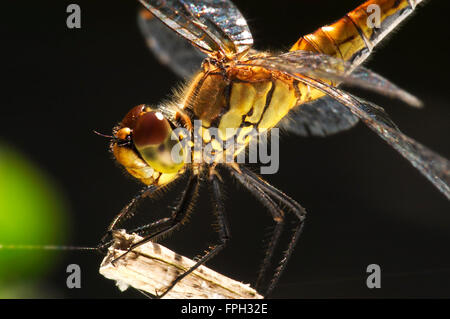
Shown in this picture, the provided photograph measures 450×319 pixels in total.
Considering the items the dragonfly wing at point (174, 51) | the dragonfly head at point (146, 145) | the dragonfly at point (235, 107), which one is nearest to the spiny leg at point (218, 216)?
the dragonfly at point (235, 107)

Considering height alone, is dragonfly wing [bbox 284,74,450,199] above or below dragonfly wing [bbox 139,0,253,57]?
below

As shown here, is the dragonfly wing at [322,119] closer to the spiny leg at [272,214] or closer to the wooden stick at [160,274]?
the spiny leg at [272,214]

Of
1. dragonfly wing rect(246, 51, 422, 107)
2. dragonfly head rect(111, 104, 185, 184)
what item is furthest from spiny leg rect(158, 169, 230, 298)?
dragonfly wing rect(246, 51, 422, 107)

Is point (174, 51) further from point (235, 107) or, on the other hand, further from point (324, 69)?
point (324, 69)

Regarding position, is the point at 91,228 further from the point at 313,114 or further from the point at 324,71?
the point at 324,71

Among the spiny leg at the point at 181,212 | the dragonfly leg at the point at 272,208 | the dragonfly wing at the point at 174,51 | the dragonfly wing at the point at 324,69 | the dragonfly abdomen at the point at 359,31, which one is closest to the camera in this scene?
the dragonfly wing at the point at 324,69

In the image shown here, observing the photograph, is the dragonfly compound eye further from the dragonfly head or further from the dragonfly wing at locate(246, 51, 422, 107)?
the dragonfly wing at locate(246, 51, 422, 107)

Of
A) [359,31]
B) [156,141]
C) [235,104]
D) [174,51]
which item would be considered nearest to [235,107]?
[235,104]
